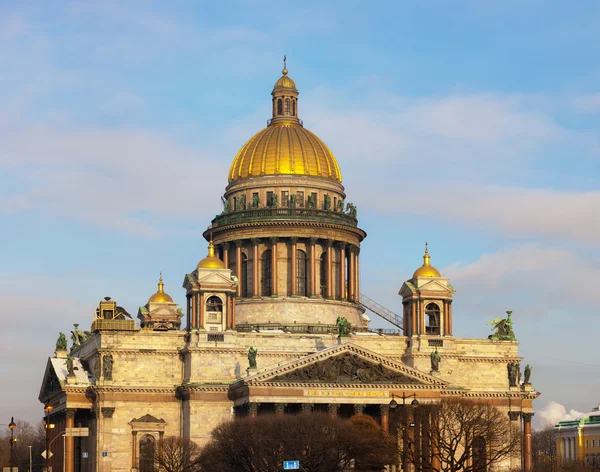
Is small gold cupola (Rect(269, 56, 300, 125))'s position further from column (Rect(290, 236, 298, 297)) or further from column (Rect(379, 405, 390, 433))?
column (Rect(379, 405, 390, 433))

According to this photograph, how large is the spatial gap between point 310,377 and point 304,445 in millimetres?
17173

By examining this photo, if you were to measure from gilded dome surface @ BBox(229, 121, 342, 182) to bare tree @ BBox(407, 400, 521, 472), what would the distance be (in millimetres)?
37225

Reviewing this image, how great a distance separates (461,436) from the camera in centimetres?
13325

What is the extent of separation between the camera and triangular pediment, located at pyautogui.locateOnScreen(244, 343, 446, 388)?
13975 cm

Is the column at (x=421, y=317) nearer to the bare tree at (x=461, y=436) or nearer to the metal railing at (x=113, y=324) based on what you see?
the bare tree at (x=461, y=436)

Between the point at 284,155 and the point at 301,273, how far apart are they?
1320 centimetres

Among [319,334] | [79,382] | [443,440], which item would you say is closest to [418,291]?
[319,334]

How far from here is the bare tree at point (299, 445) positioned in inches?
4847

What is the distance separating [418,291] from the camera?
152m

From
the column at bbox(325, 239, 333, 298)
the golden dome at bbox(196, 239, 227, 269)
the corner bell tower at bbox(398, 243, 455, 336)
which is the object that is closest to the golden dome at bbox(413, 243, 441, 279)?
the corner bell tower at bbox(398, 243, 455, 336)

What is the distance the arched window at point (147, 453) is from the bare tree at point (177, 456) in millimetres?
724

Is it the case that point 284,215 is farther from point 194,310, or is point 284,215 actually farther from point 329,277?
point 194,310

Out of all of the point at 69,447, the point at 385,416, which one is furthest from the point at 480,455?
the point at 69,447

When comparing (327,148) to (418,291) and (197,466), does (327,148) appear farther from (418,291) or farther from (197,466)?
(197,466)
